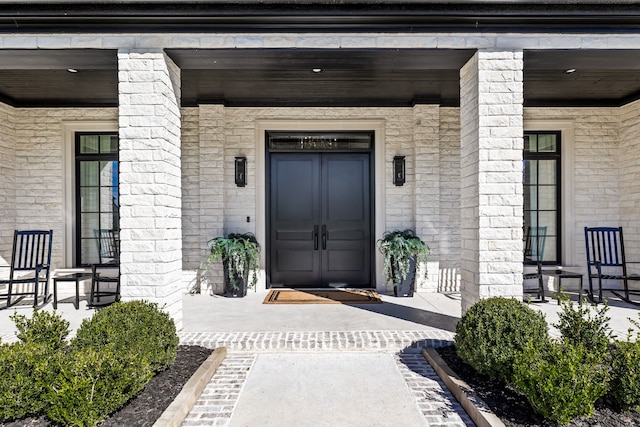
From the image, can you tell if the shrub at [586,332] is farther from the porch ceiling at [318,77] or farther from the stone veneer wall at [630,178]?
the stone veneer wall at [630,178]

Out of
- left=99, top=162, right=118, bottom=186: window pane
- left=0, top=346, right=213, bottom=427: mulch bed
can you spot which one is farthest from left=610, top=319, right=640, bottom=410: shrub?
left=99, top=162, right=118, bottom=186: window pane

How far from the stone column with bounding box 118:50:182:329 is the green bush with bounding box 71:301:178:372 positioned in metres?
0.54

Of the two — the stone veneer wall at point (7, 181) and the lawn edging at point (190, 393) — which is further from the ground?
the stone veneer wall at point (7, 181)

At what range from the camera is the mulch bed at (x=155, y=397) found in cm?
205

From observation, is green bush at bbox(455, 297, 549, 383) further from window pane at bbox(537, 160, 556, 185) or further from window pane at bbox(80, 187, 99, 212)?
window pane at bbox(80, 187, 99, 212)

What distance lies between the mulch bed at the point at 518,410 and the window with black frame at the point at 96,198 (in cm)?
532

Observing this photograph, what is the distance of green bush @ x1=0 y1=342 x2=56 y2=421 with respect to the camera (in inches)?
78.1

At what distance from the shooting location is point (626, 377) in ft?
6.72

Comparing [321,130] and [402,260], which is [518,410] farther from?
[321,130]

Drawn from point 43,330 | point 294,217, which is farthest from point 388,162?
point 43,330

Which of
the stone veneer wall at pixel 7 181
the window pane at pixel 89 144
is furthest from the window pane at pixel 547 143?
the stone veneer wall at pixel 7 181

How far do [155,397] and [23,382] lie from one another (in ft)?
2.30

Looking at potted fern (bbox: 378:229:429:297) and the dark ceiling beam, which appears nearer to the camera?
the dark ceiling beam

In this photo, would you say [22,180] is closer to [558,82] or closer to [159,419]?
[159,419]
